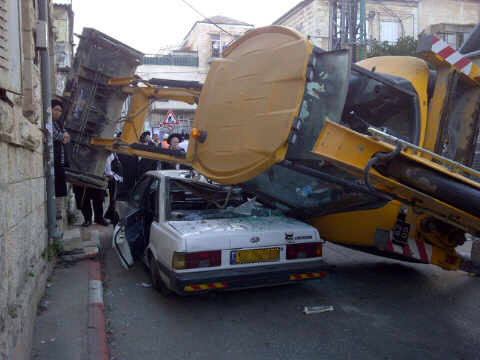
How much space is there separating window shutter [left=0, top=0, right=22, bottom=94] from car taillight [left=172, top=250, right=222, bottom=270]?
1.96 meters

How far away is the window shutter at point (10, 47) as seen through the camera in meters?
2.38

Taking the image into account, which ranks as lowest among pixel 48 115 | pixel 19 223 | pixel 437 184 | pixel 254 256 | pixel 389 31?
pixel 254 256

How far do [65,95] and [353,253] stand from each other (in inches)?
212

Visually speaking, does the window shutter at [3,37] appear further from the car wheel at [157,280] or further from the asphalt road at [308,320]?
the car wheel at [157,280]

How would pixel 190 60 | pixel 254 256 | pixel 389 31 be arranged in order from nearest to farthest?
1. pixel 254 256
2. pixel 389 31
3. pixel 190 60

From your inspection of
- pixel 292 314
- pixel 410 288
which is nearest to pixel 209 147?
pixel 292 314

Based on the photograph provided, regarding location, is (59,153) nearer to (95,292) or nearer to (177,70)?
(95,292)

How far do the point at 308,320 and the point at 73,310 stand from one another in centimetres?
231

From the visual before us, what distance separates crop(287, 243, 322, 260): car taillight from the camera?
166 inches

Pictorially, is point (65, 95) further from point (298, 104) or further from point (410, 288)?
point (410, 288)

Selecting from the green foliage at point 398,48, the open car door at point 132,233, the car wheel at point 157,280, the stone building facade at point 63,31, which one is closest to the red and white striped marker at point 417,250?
the car wheel at point 157,280

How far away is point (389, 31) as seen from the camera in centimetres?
2983

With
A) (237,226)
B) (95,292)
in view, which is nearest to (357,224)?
(237,226)

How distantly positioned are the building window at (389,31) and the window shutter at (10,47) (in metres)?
30.9
